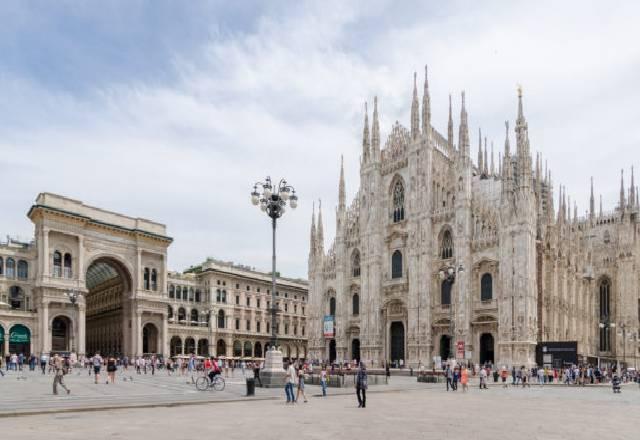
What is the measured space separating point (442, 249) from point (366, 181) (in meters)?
12.2

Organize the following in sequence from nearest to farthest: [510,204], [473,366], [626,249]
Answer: [473,366]
[510,204]
[626,249]

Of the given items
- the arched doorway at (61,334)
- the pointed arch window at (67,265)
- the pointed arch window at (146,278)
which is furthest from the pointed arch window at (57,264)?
the pointed arch window at (146,278)

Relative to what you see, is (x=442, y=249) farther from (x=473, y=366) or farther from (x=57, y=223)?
(x=57, y=223)

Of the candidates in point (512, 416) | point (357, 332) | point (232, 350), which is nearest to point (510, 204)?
point (357, 332)

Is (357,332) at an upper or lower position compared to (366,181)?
lower

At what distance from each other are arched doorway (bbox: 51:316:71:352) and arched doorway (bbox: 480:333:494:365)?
3863 centimetres

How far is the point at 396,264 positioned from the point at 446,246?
656 centimetres

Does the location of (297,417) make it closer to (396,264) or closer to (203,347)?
(396,264)

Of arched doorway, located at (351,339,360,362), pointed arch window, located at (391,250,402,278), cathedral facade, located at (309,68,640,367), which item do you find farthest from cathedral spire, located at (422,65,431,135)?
arched doorway, located at (351,339,360,362)

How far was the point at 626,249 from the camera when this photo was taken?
7369cm

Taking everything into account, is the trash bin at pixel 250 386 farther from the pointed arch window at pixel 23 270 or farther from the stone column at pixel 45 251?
the pointed arch window at pixel 23 270

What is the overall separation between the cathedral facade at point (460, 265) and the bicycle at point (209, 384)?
79.8ft

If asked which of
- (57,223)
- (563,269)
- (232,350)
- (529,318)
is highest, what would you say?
(57,223)

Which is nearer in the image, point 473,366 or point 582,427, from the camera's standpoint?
point 582,427
